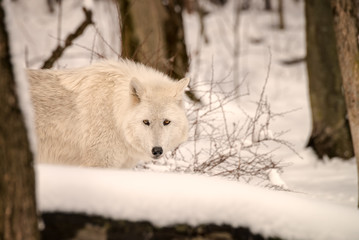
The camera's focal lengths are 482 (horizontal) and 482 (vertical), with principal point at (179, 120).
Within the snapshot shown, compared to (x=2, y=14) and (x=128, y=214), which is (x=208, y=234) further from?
(x=2, y=14)

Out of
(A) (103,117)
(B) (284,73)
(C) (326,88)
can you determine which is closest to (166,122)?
(A) (103,117)

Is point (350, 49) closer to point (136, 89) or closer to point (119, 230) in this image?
point (136, 89)

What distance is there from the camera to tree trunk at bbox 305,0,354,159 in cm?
1062

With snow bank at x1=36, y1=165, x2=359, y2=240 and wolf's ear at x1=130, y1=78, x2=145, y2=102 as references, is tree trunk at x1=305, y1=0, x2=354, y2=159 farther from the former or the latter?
snow bank at x1=36, y1=165, x2=359, y2=240

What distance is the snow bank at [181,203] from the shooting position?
2.99 meters

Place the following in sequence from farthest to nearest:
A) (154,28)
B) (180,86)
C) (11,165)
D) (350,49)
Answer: (154,28) → (350,49) → (180,86) → (11,165)

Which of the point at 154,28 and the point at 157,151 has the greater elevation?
the point at 154,28

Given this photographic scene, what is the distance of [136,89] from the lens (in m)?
4.96

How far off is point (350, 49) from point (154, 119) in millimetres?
2865

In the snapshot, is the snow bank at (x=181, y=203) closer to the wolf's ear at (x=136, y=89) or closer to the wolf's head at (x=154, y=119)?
the wolf's head at (x=154, y=119)

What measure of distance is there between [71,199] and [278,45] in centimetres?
2198

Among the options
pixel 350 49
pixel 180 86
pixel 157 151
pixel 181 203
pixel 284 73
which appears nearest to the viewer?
pixel 181 203

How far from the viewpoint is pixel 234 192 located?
3270 mm

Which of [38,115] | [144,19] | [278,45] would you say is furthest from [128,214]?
[278,45]
